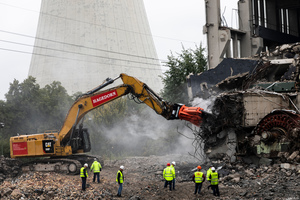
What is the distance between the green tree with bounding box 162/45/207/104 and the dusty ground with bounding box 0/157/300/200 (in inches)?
595

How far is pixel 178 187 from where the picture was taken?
16.3m

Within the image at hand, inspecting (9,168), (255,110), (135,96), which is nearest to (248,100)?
(255,110)

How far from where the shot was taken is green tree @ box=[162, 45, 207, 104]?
33031 mm

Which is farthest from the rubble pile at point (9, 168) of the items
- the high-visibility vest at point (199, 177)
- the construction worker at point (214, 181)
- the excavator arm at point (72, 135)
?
the construction worker at point (214, 181)

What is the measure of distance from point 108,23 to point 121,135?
19888 millimetres

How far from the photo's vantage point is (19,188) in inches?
590

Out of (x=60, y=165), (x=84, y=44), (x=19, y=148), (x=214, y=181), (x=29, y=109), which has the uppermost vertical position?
(x=84, y=44)

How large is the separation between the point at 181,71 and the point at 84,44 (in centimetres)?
2226

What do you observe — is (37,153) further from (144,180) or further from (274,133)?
(274,133)

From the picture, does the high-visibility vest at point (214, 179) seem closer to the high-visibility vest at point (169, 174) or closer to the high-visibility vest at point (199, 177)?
the high-visibility vest at point (199, 177)

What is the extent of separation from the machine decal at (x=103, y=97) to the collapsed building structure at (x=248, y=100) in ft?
14.2

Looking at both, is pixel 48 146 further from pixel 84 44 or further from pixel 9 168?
pixel 84 44

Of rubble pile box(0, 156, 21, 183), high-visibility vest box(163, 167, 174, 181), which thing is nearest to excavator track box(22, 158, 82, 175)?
rubble pile box(0, 156, 21, 183)

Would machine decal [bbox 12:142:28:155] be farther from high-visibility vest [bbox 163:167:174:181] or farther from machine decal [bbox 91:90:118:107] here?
high-visibility vest [bbox 163:167:174:181]
